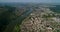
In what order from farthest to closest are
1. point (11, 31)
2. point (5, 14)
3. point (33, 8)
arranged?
point (33, 8) < point (5, 14) < point (11, 31)

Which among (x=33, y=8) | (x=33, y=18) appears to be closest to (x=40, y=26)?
(x=33, y=18)

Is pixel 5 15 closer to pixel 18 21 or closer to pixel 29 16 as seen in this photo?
pixel 18 21

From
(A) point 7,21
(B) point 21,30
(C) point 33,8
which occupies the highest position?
(C) point 33,8

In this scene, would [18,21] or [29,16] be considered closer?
[18,21]

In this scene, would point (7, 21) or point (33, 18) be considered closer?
point (7, 21)

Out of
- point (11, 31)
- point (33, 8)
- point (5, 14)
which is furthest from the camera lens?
point (33, 8)

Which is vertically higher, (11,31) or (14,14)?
(14,14)

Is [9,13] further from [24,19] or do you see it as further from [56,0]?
[56,0]

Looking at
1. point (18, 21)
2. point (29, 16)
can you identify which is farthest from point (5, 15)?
point (29, 16)
